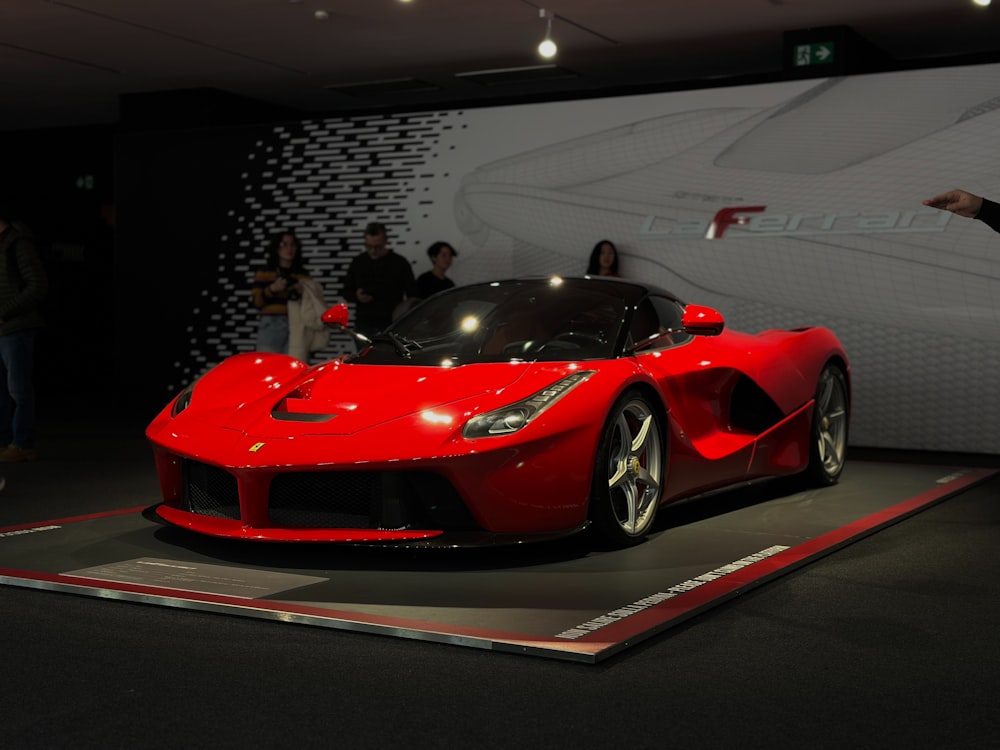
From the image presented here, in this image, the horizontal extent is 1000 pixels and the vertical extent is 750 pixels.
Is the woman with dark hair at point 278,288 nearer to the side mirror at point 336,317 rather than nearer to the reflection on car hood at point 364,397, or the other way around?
the side mirror at point 336,317

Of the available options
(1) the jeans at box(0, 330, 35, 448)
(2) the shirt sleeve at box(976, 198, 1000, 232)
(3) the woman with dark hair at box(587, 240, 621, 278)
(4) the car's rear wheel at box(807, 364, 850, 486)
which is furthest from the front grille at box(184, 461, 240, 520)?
(3) the woman with dark hair at box(587, 240, 621, 278)

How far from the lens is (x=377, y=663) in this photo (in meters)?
3.34

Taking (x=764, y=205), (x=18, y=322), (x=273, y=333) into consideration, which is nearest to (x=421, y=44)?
(x=273, y=333)

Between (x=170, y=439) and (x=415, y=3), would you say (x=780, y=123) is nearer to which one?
(x=415, y=3)

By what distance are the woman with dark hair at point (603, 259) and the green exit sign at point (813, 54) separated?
2108 millimetres

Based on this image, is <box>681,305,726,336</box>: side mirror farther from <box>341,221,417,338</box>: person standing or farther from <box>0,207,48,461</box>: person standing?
<box>341,221,417,338</box>: person standing

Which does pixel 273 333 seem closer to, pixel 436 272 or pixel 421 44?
pixel 436 272

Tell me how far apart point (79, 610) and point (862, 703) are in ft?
7.70

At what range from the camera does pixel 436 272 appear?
1073 centimetres

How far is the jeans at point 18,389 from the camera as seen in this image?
8.13m

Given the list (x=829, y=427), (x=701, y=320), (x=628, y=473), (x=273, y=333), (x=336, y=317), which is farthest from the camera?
(x=273, y=333)

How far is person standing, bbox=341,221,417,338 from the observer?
33.4 feet

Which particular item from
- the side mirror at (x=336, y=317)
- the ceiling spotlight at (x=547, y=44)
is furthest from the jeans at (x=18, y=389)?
the ceiling spotlight at (x=547, y=44)

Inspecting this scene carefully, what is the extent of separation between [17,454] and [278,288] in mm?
2480
